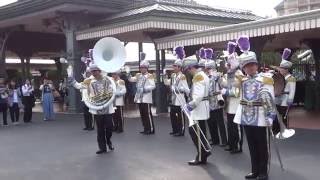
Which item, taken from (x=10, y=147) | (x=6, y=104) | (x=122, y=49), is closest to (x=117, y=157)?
(x=122, y=49)

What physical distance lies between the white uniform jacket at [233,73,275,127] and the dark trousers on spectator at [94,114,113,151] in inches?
126

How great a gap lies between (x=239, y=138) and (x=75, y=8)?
1134 cm

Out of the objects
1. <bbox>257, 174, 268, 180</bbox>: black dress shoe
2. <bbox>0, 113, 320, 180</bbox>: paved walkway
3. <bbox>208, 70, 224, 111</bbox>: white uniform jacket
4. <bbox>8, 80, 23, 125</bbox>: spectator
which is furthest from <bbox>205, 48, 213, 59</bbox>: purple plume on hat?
<bbox>8, 80, 23, 125</bbox>: spectator

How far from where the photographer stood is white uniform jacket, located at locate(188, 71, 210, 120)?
24.4 ft

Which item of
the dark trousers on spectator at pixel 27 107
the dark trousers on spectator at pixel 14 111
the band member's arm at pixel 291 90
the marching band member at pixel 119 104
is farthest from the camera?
the dark trousers on spectator at pixel 27 107

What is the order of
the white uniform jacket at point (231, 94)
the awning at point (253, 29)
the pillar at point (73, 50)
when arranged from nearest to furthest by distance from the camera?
1. the white uniform jacket at point (231, 94)
2. the awning at point (253, 29)
3. the pillar at point (73, 50)

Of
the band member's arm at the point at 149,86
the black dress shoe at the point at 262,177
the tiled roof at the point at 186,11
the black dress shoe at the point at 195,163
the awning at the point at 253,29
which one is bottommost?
the black dress shoe at the point at 195,163

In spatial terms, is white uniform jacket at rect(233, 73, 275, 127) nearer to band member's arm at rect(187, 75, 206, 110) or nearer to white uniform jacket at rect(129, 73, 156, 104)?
band member's arm at rect(187, 75, 206, 110)

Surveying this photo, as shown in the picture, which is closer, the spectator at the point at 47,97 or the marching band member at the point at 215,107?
the marching band member at the point at 215,107

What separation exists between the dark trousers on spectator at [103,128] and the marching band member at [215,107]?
6.40 feet

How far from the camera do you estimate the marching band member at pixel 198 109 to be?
7488 millimetres

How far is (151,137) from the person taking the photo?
11.1 m

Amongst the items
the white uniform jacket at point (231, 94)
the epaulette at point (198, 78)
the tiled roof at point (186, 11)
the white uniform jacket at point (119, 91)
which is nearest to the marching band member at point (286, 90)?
the white uniform jacket at point (231, 94)

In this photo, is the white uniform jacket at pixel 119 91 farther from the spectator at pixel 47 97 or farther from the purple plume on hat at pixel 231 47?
the spectator at pixel 47 97
